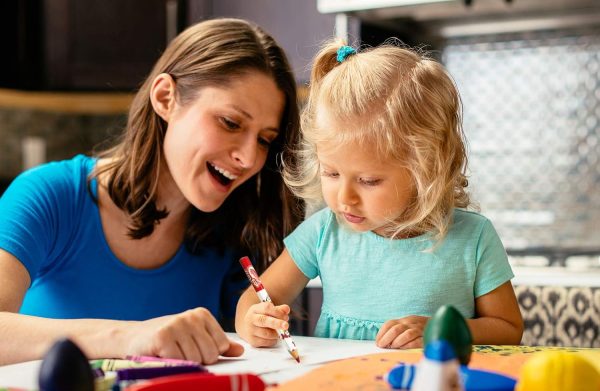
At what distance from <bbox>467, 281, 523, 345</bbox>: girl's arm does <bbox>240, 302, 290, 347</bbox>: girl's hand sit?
0.30m

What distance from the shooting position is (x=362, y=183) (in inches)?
49.0

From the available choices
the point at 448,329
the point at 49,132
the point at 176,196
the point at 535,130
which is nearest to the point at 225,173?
the point at 176,196

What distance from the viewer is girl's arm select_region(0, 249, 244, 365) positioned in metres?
0.96

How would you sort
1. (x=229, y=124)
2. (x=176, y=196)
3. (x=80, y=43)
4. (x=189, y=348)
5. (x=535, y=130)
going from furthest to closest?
(x=80, y=43)
(x=535, y=130)
(x=176, y=196)
(x=229, y=124)
(x=189, y=348)

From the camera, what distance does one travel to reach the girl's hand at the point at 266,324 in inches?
43.7

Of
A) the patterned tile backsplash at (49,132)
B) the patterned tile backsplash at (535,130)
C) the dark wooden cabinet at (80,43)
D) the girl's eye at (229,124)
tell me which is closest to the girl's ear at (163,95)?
the girl's eye at (229,124)

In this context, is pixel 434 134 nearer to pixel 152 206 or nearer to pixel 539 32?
pixel 152 206

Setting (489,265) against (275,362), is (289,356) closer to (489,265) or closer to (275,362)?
(275,362)

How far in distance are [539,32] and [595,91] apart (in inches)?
10.5

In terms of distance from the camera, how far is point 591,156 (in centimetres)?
243

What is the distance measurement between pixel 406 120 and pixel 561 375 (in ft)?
2.23

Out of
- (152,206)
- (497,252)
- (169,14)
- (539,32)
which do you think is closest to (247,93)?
(152,206)

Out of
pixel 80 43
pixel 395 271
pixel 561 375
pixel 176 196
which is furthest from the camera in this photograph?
pixel 80 43

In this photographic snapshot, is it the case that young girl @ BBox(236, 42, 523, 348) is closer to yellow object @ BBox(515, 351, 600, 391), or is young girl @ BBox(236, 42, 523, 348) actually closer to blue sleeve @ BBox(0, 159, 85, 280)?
blue sleeve @ BBox(0, 159, 85, 280)
